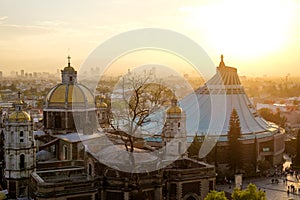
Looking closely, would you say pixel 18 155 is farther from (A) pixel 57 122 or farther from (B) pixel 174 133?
(B) pixel 174 133

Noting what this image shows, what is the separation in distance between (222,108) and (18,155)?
2135 centimetres

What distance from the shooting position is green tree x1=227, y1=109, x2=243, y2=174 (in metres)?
31.8

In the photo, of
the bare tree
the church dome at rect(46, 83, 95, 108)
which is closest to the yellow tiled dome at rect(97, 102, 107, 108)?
the church dome at rect(46, 83, 95, 108)

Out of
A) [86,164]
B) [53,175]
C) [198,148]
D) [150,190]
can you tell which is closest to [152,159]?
[150,190]

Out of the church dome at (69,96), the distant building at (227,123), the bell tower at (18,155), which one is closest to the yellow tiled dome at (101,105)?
the church dome at (69,96)

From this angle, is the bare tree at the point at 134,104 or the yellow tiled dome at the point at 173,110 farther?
the yellow tiled dome at the point at 173,110

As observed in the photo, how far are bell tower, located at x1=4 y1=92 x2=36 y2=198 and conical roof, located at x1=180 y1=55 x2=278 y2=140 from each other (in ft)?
51.4

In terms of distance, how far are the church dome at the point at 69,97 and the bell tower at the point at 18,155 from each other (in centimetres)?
460

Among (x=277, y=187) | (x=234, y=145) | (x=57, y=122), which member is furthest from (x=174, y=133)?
(x=234, y=145)

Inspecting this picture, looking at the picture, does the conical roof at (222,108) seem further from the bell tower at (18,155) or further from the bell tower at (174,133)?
the bell tower at (18,155)

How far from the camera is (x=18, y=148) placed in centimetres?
2212

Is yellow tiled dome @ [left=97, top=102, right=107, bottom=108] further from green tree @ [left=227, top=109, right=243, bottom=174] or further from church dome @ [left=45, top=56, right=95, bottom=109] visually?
green tree @ [left=227, top=109, right=243, bottom=174]

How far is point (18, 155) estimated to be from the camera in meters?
22.1

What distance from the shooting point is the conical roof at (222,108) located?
3631 centimetres
